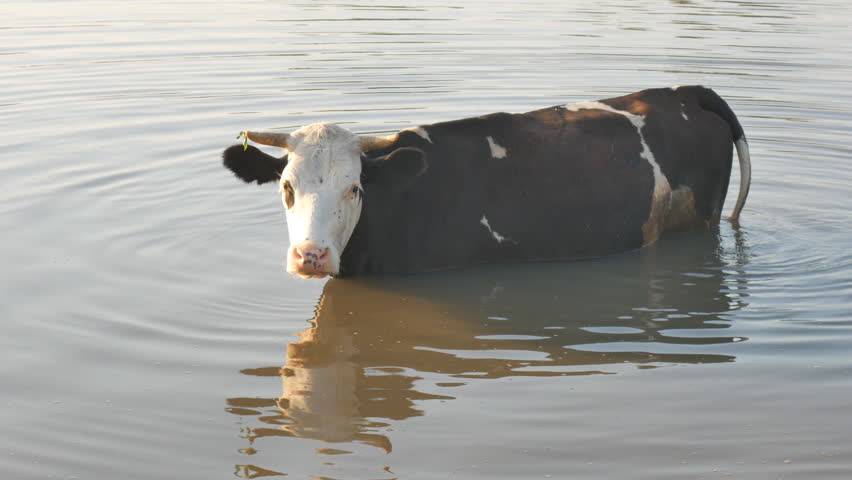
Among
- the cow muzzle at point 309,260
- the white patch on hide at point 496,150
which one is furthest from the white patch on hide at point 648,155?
the cow muzzle at point 309,260

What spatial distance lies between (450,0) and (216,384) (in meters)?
19.3

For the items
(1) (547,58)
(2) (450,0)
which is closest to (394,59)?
(1) (547,58)

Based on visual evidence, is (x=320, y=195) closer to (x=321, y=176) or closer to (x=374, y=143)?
(x=321, y=176)

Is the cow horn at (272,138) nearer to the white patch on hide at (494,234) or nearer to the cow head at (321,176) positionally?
the cow head at (321,176)

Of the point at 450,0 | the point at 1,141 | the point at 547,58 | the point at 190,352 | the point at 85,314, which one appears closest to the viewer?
the point at 190,352

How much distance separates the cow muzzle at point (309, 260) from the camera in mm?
6668

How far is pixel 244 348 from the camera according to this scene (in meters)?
6.59

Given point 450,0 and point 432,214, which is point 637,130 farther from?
point 450,0

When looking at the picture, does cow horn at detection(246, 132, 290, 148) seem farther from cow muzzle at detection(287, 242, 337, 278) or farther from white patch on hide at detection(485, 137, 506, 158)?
white patch on hide at detection(485, 137, 506, 158)

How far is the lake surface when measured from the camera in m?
5.25

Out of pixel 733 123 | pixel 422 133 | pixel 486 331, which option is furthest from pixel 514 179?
pixel 733 123

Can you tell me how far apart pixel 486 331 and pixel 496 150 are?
70.6 inches

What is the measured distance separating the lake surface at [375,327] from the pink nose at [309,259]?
491mm

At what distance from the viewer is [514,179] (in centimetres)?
819
